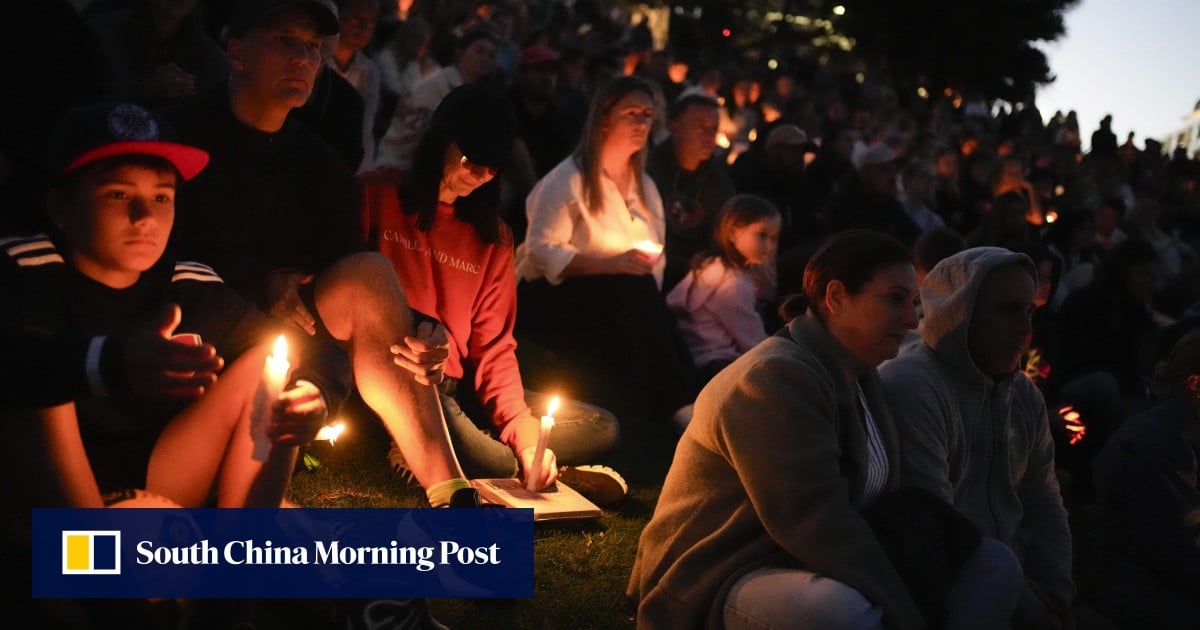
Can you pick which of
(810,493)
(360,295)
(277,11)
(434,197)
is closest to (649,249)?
(434,197)

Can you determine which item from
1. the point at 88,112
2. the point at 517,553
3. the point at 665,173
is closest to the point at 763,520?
the point at 517,553

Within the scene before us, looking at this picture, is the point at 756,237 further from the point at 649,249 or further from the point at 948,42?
the point at 948,42

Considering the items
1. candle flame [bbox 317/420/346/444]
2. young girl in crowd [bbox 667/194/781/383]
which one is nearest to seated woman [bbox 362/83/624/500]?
candle flame [bbox 317/420/346/444]

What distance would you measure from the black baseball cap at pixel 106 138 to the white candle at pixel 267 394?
0.52 m

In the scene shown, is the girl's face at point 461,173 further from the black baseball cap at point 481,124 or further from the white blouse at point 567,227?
the white blouse at point 567,227

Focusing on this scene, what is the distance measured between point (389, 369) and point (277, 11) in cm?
114

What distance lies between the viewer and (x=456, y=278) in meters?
4.66

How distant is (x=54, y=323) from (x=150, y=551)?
0.56m

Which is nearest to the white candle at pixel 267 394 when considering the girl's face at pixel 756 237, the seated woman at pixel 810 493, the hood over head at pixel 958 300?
the seated woman at pixel 810 493

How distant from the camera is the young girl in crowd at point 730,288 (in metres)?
6.44

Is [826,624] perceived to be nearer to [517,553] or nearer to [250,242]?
[517,553]

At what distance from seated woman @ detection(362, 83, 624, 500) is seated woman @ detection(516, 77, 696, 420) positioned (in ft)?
3.80

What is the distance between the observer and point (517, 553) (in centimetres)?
362

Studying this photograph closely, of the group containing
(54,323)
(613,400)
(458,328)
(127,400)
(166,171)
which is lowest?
(613,400)
